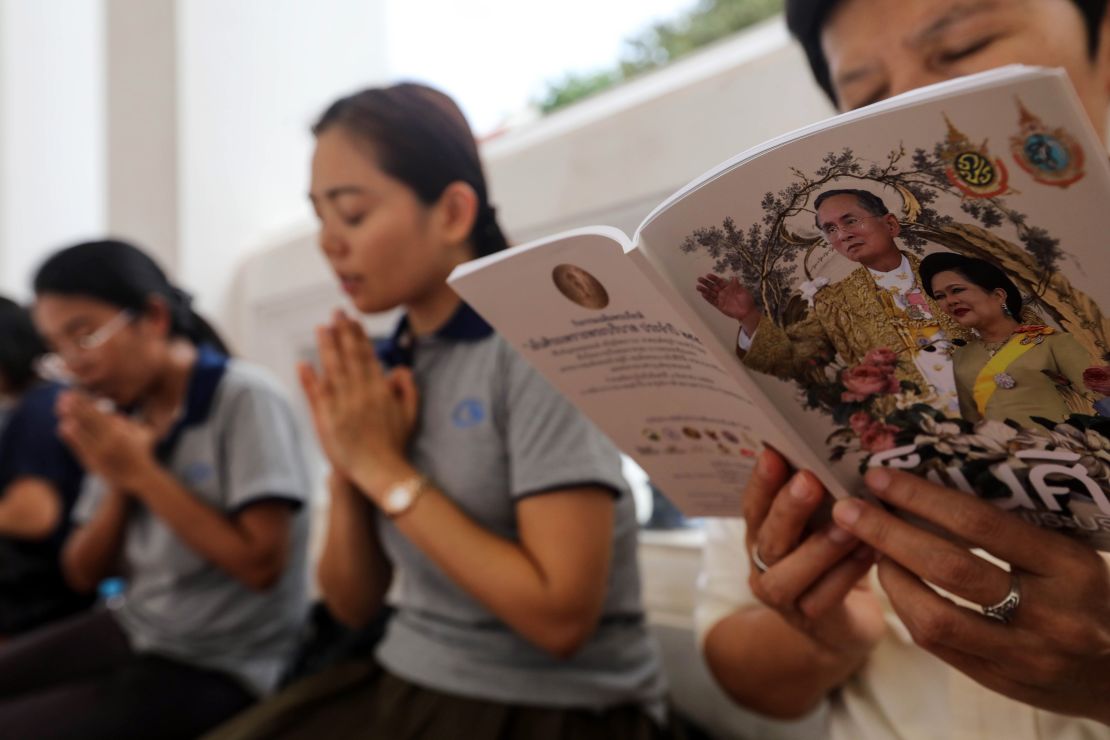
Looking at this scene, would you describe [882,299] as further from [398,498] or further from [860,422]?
[398,498]

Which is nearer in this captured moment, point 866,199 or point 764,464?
point 866,199

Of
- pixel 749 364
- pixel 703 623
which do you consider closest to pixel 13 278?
pixel 703 623

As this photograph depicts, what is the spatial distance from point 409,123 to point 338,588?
580mm

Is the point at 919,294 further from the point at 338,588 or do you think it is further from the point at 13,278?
the point at 13,278

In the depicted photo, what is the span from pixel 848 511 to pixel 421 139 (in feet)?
1.88

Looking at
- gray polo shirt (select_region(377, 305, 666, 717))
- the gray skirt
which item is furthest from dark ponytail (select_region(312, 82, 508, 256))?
the gray skirt

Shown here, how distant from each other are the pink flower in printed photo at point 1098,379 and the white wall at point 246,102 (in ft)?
6.28

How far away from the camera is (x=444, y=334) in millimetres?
994

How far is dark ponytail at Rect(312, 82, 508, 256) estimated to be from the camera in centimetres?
91

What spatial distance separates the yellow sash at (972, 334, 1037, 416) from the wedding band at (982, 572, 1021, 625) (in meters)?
0.11

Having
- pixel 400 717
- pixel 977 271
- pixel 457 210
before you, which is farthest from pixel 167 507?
Answer: pixel 977 271

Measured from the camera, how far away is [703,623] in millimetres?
873

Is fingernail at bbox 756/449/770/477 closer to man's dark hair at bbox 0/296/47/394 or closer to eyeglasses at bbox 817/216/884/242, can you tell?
eyeglasses at bbox 817/216/884/242

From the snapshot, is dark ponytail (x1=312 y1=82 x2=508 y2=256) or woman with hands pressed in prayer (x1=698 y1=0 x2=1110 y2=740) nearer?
woman with hands pressed in prayer (x1=698 y1=0 x2=1110 y2=740)
